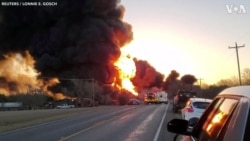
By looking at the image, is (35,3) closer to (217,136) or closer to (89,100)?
(89,100)

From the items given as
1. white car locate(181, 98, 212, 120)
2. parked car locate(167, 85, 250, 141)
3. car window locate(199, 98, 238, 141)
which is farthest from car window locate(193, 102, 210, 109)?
car window locate(199, 98, 238, 141)

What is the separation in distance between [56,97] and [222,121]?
274 ft

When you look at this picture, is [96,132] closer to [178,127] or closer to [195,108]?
[195,108]

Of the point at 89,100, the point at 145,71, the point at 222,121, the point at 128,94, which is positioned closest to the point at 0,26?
the point at 89,100

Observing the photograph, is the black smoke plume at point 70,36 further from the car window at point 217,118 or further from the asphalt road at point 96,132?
the car window at point 217,118

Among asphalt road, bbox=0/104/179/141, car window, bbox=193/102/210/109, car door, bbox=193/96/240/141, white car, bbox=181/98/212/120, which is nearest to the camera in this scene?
car door, bbox=193/96/240/141

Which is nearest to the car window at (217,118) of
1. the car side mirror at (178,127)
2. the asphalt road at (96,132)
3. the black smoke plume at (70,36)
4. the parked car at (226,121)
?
the parked car at (226,121)

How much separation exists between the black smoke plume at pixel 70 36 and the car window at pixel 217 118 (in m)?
77.2

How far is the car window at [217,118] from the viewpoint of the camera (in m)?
3.46

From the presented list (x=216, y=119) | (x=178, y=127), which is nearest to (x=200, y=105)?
(x=178, y=127)

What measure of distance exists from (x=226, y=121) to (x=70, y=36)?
81.5m

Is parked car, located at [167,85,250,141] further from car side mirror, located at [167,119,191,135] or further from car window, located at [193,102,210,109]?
car window, located at [193,102,210,109]

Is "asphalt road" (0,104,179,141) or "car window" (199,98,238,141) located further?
"asphalt road" (0,104,179,141)

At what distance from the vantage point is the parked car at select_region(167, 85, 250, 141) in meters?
2.81
